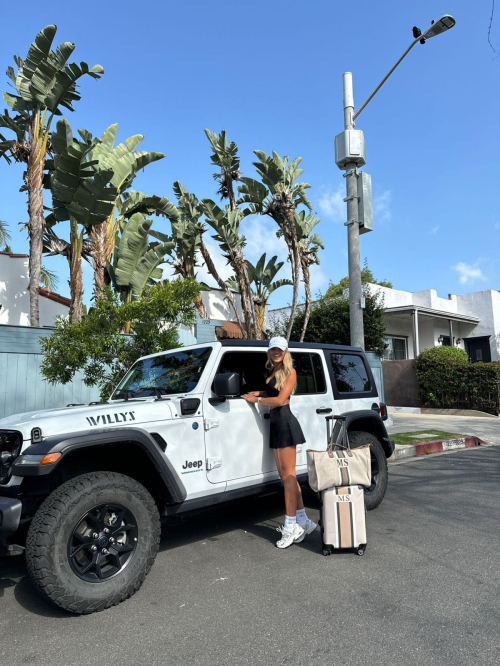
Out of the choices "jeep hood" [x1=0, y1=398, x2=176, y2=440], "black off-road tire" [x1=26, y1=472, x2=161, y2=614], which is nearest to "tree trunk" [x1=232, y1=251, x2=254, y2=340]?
"jeep hood" [x1=0, y1=398, x2=176, y2=440]

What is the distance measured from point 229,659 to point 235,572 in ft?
4.05

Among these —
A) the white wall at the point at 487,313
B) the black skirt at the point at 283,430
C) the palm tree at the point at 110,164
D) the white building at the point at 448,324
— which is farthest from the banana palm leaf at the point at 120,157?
the white wall at the point at 487,313

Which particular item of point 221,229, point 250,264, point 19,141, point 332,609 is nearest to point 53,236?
point 19,141

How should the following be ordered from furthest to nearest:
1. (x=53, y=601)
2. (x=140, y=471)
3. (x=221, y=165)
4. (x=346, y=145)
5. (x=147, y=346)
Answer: (x=221, y=165), (x=346, y=145), (x=147, y=346), (x=140, y=471), (x=53, y=601)

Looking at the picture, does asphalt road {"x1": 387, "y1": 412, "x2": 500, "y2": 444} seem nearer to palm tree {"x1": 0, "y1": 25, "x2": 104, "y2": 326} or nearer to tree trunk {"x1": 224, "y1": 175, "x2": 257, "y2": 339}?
tree trunk {"x1": 224, "y1": 175, "x2": 257, "y2": 339}

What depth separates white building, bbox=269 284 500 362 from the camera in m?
23.0

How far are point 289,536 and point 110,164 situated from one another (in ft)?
37.9

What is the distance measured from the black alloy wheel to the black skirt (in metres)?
1.42

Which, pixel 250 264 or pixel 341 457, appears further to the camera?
pixel 250 264

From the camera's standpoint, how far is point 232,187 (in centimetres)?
1814

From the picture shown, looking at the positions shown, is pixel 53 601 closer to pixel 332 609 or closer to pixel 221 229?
pixel 332 609

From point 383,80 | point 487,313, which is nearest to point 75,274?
point 383,80

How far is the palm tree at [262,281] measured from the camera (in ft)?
62.0

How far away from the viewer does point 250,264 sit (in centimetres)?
1894
